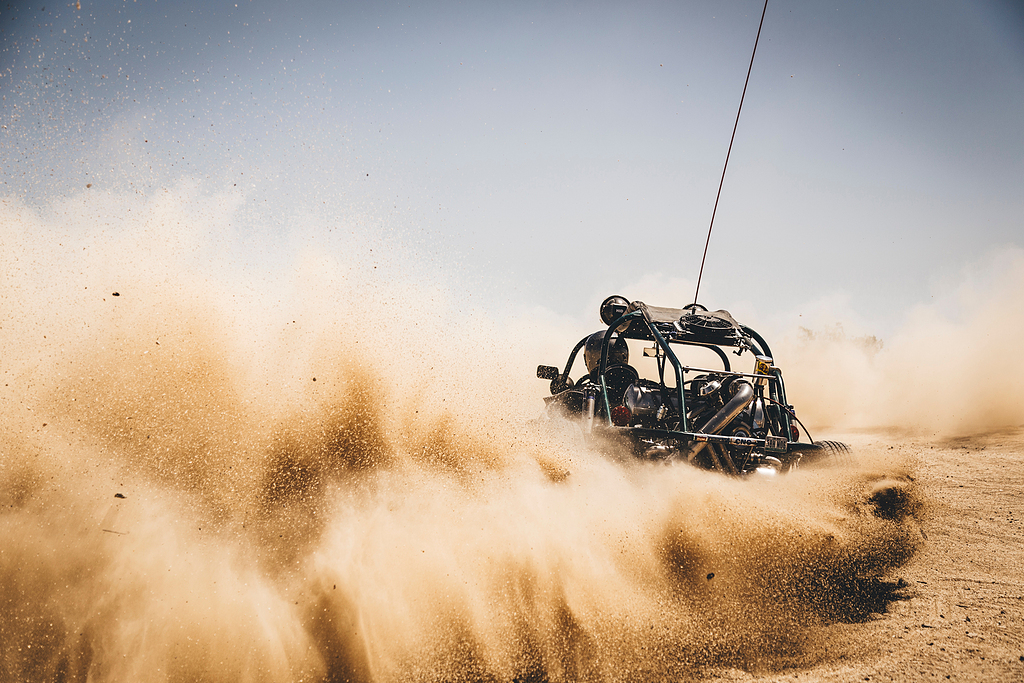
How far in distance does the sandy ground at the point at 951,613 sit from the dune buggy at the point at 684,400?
143cm

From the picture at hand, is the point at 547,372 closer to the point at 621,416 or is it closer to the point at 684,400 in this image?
the point at 621,416

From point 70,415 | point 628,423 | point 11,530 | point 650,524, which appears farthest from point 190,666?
point 628,423

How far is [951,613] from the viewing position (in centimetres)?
445

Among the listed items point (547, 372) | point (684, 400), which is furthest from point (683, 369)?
point (547, 372)

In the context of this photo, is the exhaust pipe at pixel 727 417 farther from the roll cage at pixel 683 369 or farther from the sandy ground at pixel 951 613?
the sandy ground at pixel 951 613

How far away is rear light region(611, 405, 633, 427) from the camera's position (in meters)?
5.98

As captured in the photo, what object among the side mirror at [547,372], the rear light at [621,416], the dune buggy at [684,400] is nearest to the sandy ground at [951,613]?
the dune buggy at [684,400]

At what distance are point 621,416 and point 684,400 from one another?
0.87 m

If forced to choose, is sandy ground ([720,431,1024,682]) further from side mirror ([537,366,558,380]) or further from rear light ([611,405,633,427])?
side mirror ([537,366,558,380])

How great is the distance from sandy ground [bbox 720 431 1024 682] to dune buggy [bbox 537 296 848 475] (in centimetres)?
143

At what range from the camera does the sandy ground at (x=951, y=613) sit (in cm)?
376

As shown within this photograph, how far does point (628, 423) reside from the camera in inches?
236

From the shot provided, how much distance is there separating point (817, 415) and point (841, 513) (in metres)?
14.1

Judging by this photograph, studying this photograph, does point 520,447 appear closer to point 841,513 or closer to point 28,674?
point 841,513
